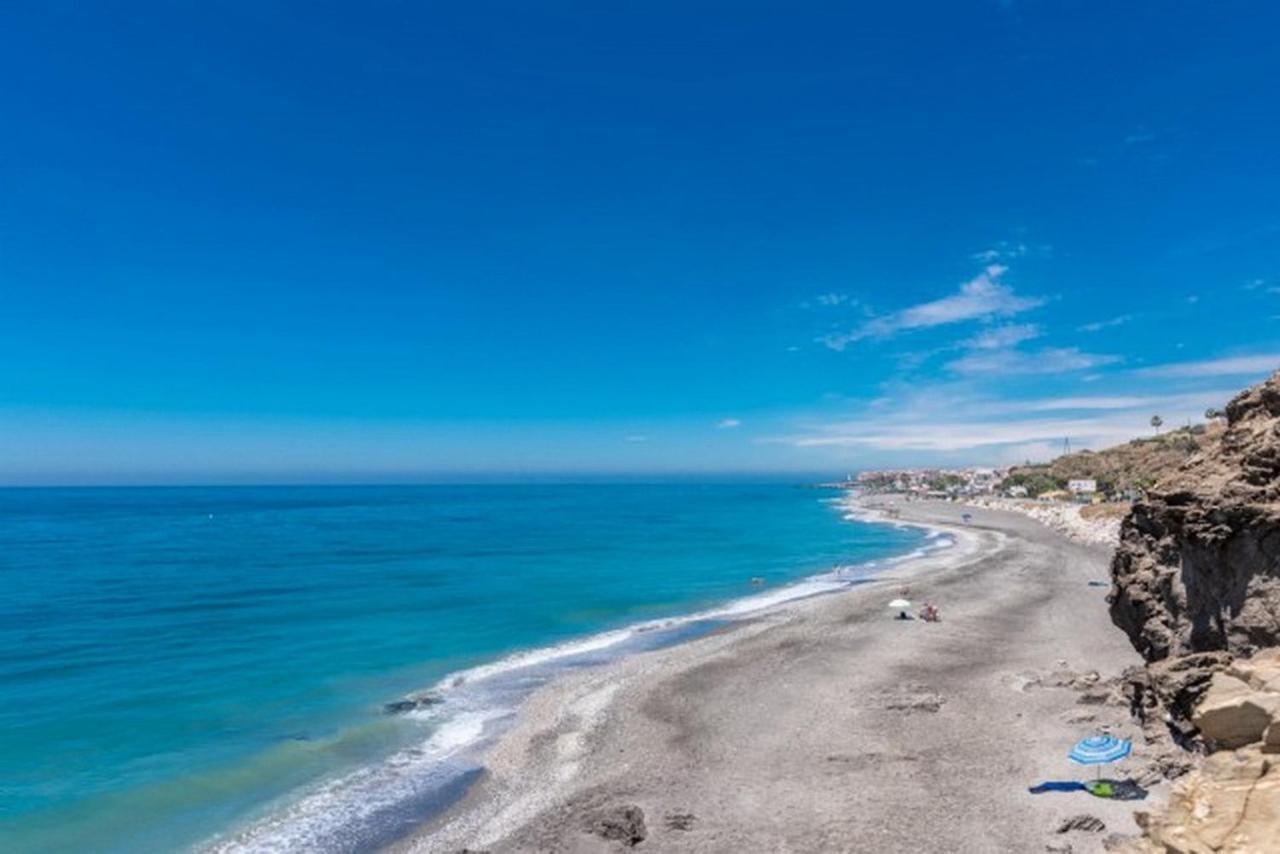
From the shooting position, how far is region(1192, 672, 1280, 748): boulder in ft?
33.3

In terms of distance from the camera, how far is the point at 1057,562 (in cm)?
5825

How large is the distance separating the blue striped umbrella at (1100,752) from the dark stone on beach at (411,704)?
1796cm

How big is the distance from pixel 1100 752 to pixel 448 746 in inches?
598

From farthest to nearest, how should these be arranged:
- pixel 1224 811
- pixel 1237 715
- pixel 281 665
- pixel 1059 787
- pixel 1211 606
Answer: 1. pixel 281 665
2. pixel 1211 606
3. pixel 1059 787
4. pixel 1237 715
5. pixel 1224 811

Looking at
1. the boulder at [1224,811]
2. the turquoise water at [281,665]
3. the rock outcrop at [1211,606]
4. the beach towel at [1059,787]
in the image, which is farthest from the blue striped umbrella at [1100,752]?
the turquoise water at [281,665]

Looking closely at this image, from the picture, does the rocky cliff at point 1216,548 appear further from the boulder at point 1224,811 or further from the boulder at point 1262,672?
the boulder at point 1224,811

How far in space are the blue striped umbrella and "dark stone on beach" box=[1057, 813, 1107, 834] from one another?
1334 millimetres

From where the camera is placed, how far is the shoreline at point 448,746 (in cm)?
1547

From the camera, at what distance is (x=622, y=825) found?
14.4 m

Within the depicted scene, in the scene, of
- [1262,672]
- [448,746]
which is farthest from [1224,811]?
[448,746]

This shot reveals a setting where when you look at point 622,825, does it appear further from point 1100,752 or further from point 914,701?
point 914,701

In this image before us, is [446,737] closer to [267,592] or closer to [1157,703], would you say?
[1157,703]

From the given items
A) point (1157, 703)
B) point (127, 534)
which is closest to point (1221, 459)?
point (1157, 703)

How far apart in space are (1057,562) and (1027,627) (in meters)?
29.4
